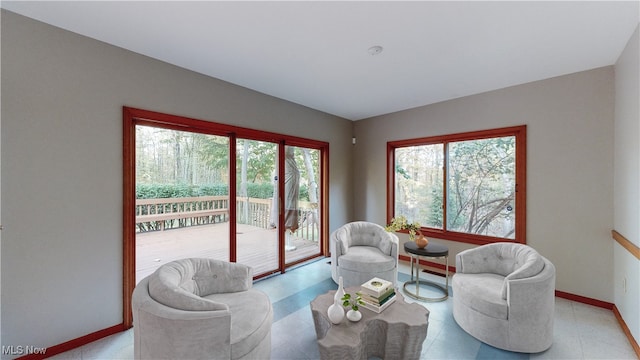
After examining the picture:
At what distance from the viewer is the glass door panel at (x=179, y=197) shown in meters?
2.68

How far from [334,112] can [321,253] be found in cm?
264

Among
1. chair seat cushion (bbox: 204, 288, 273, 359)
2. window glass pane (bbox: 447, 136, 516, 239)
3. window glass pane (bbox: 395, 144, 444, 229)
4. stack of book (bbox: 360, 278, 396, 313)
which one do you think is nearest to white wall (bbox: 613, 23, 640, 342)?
window glass pane (bbox: 447, 136, 516, 239)

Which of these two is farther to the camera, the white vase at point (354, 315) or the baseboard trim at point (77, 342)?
the baseboard trim at point (77, 342)

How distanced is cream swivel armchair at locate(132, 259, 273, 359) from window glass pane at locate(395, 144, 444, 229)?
3250mm

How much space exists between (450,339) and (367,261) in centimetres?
112

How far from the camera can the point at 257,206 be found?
12.1 feet

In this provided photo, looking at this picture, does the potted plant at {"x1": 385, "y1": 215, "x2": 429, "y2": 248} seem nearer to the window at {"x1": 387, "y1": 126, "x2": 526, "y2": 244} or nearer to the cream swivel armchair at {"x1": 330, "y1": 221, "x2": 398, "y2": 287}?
the cream swivel armchair at {"x1": 330, "y1": 221, "x2": 398, "y2": 287}

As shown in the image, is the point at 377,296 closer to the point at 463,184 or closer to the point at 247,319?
the point at 247,319

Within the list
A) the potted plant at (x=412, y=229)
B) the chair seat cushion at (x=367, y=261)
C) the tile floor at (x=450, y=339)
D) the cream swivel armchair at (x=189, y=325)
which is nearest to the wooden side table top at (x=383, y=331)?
the tile floor at (x=450, y=339)

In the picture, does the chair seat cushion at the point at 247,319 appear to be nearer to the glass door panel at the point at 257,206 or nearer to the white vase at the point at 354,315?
the white vase at the point at 354,315

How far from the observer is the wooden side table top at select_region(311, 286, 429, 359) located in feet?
5.79

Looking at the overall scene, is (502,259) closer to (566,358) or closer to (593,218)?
(566,358)

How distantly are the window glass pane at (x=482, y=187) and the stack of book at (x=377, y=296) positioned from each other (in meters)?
2.29

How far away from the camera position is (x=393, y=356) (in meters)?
1.90
